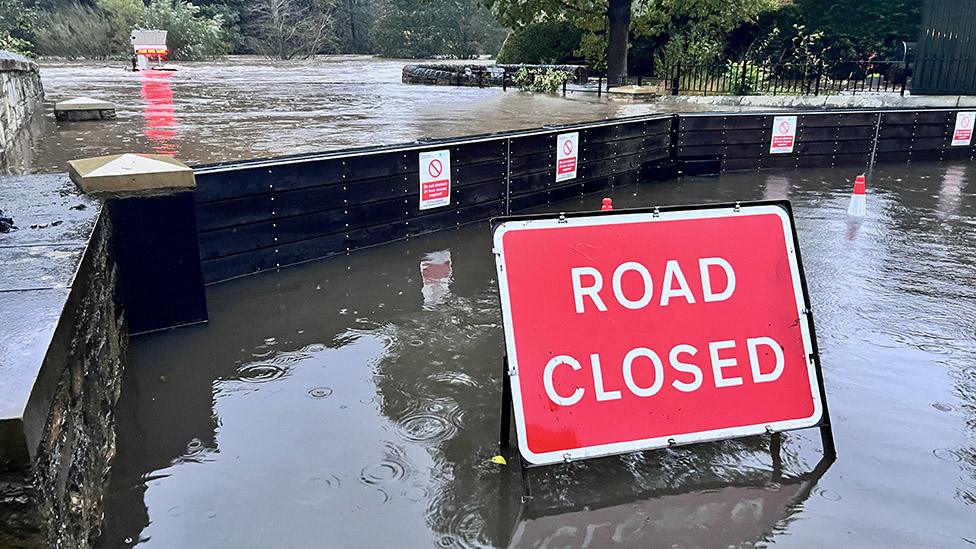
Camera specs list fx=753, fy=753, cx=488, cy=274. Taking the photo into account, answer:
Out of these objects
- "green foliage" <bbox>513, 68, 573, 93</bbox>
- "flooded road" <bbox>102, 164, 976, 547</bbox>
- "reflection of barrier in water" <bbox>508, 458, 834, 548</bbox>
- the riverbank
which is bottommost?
"reflection of barrier in water" <bbox>508, 458, 834, 548</bbox>

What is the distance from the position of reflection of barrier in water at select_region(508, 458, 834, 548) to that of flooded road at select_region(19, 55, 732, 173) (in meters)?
7.64

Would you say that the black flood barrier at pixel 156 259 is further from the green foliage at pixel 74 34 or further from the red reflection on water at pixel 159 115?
the green foliage at pixel 74 34

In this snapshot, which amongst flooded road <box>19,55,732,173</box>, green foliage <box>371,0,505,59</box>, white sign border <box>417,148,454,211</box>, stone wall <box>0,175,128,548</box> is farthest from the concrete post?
green foliage <box>371,0,505,59</box>

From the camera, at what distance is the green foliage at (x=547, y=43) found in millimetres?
29828

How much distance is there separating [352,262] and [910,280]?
5.29 metres

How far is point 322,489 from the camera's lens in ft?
11.7

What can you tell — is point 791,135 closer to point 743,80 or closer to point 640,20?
point 743,80

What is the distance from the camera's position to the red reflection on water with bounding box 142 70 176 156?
1148cm

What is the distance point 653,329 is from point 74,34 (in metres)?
48.6

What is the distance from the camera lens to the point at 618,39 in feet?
81.0

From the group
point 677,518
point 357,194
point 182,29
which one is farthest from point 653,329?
point 182,29

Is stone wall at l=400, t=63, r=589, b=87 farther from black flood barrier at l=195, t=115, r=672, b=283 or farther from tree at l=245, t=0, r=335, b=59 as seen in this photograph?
tree at l=245, t=0, r=335, b=59

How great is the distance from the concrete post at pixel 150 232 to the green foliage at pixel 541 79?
20.4 m

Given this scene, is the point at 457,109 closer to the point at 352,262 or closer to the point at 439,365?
the point at 352,262
